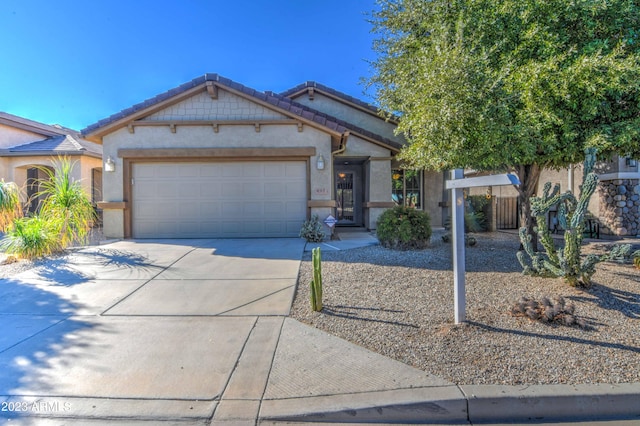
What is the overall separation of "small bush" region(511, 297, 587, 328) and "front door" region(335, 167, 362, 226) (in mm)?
10244

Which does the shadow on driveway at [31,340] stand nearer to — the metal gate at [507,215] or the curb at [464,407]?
the curb at [464,407]

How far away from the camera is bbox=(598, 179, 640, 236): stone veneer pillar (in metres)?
10.7

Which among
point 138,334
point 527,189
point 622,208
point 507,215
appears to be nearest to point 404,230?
point 527,189

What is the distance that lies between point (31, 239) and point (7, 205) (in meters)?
1.78

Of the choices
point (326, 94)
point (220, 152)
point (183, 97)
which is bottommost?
point (220, 152)

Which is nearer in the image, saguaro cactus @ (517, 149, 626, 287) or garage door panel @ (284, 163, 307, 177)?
saguaro cactus @ (517, 149, 626, 287)

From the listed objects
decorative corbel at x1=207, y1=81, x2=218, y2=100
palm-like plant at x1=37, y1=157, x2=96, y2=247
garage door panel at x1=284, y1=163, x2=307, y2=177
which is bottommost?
palm-like plant at x1=37, y1=157, x2=96, y2=247

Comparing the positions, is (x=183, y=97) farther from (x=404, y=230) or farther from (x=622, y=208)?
(x=622, y=208)

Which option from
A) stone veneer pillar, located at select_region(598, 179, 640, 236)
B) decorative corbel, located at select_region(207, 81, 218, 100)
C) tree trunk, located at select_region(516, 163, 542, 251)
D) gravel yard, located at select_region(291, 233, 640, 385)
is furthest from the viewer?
stone veneer pillar, located at select_region(598, 179, 640, 236)

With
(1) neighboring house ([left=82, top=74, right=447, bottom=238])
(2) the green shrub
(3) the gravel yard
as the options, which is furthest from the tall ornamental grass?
(3) the gravel yard

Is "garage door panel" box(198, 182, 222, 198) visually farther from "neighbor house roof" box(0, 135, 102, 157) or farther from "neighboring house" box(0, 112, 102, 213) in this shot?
"neighbor house roof" box(0, 135, 102, 157)

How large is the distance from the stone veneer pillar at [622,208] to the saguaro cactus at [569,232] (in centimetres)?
852

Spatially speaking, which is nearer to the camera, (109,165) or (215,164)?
(109,165)

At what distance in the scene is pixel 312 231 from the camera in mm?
9320
